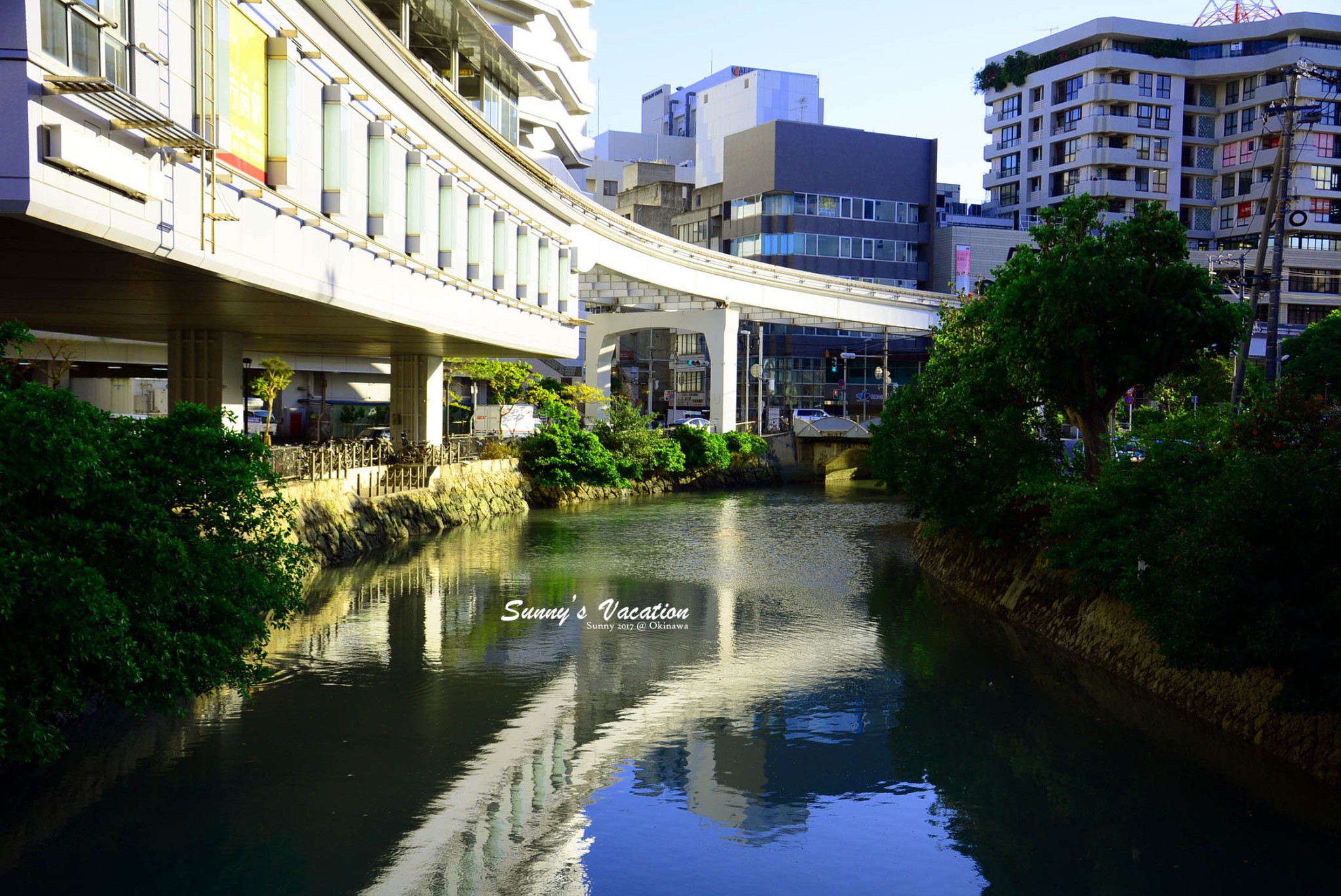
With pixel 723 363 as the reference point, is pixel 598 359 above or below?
above

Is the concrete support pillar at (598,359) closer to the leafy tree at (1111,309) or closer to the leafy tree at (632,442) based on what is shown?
the leafy tree at (632,442)

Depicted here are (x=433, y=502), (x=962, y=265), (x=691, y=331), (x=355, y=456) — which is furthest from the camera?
(x=962, y=265)

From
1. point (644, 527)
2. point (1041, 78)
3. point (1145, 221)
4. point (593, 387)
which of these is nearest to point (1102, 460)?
point (1145, 221)

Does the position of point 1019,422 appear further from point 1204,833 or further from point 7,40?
point 7,40

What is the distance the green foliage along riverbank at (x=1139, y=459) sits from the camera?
1160cm

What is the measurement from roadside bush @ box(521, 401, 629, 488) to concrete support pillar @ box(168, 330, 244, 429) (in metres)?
18.1

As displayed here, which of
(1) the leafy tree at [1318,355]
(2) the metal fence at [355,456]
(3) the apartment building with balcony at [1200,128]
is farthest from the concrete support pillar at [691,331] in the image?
(3) the apartment building with balcony at [1200,128]

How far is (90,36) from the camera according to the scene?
13.1 meters

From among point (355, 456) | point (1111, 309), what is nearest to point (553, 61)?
point (355, 456)

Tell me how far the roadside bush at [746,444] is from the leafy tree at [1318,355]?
2340 centimetres

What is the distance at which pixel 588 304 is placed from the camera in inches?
2306

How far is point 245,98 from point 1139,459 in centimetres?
1662

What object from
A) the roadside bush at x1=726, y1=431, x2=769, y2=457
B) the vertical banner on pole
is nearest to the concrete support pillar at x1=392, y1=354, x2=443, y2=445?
the roadside bush at x1=726, y1=431, x2=769, y2=457

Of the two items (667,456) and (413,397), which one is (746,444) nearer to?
(667,456)
